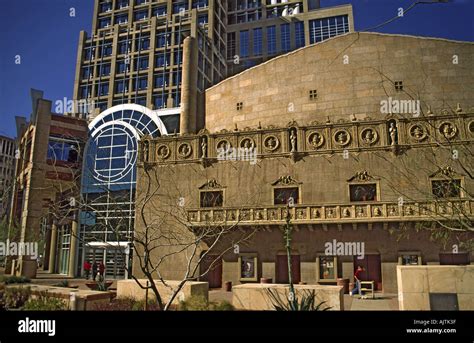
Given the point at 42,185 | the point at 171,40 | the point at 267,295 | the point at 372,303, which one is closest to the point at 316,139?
the point at 372,303

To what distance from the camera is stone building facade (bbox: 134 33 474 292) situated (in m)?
21.3

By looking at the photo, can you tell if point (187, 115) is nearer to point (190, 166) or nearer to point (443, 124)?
point (190, 166)

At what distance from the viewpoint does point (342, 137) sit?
77.2ft

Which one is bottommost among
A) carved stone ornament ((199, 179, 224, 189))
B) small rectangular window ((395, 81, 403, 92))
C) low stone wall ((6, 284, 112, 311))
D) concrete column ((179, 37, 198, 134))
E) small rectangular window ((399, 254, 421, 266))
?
low stone wall ((6, 284, 112, 311))

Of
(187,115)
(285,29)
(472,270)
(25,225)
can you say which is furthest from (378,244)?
(285,29)

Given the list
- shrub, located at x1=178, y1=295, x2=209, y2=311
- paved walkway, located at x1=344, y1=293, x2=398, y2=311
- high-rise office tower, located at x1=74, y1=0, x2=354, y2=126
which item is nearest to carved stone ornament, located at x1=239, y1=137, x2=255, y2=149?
paved walkway, located at x1=344, y1=293, x2=398, y2=311

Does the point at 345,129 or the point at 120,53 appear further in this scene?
the point at 120,53

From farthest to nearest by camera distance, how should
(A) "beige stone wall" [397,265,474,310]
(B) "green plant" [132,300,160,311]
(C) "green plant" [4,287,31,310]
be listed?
(C) "green plant" [4,287,31,310] → (B) "green plant" [132,300,160,311] → (A) "beige stone wall" [397,265,474,310]

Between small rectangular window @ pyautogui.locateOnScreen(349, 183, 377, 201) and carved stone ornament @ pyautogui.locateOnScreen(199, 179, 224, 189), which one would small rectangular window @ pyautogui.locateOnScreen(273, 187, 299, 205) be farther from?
carved stone ornament @ pyautogui.locateOnScreen(199, 179, 224, 189)

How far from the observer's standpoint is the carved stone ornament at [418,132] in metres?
21.9

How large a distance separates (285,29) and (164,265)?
52572mm

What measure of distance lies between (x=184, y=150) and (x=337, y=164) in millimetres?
10863

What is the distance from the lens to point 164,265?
80.1 ft

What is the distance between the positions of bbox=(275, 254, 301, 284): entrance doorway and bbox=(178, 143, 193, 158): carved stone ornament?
9636 millimetres
